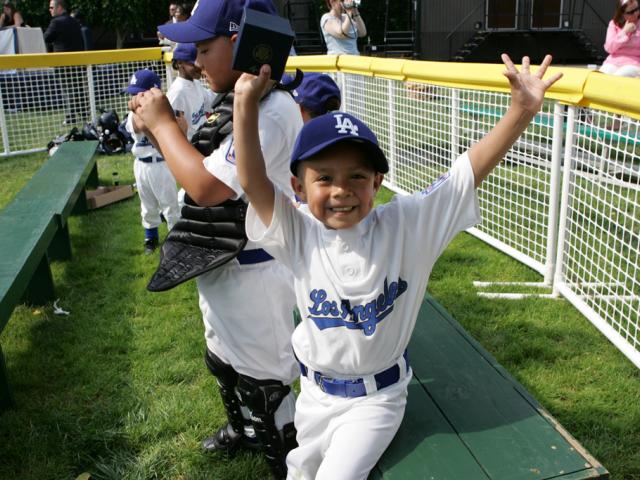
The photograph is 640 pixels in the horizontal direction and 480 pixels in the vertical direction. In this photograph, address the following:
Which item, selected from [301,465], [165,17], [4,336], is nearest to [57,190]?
[4,336]

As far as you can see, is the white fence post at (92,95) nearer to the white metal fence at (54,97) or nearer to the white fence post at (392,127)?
the white metal fence at (54,97)

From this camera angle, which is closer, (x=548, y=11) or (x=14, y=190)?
(x=14, y=190)

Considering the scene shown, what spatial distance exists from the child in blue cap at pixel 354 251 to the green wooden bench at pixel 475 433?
0.11m

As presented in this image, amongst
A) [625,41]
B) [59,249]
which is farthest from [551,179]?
[625,41]

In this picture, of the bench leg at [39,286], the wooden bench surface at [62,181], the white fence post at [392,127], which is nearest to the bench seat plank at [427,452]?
the bench leg at [39,286]

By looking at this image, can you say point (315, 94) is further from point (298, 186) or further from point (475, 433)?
point (475, 433)

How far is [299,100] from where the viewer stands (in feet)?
12.1

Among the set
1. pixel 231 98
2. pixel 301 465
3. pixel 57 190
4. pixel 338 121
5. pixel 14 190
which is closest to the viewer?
pixel 338 121

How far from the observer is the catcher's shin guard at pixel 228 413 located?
2.83 meters

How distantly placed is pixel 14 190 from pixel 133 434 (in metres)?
6.18

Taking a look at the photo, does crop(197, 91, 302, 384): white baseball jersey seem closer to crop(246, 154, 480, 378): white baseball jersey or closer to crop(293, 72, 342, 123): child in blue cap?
crop(246, 154, 480, 378): white baseball jersey

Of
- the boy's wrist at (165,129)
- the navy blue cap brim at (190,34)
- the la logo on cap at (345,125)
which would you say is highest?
the navy blue cap brim at (190,34)

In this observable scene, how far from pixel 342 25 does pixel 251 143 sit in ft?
25.9

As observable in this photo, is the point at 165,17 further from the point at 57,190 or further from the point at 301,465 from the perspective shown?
the point at 301,465
